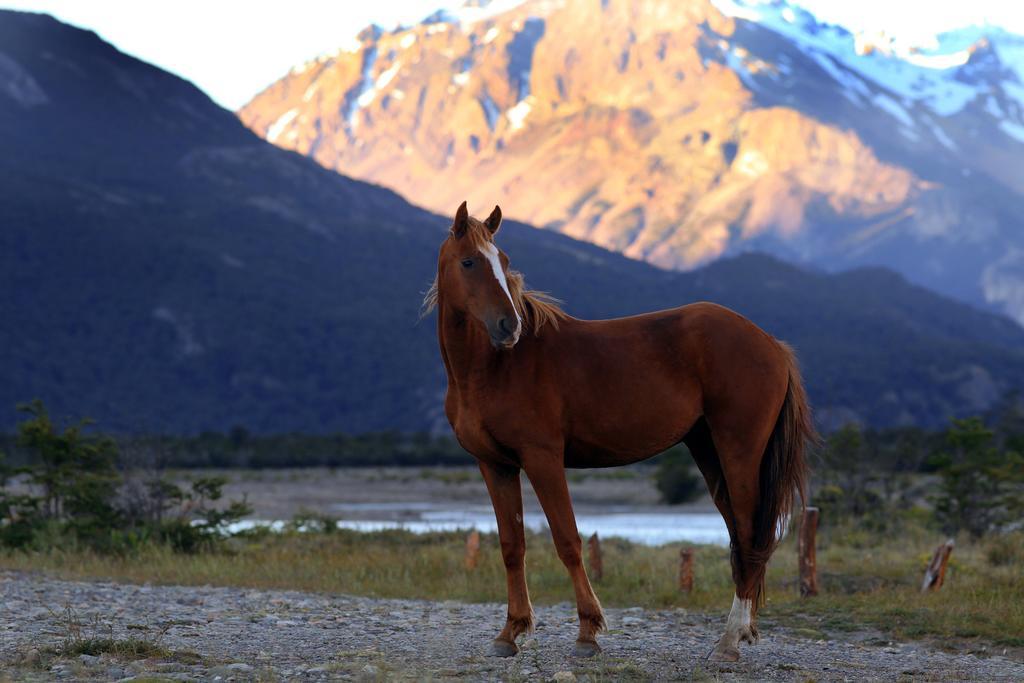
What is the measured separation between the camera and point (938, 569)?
43.1 feet

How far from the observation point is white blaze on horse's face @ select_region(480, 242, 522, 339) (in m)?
7.91

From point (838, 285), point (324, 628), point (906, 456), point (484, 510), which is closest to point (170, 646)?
point (324, 628)

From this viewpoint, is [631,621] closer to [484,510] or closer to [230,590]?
[230,590]

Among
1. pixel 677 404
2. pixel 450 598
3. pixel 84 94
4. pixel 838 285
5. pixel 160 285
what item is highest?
pixel 84 94

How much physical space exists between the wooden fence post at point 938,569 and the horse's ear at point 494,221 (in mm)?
7149

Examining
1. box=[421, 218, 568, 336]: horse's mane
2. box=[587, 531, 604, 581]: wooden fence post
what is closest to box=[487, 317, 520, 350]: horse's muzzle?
box=[421, 218, 568, 336]: horse's mane

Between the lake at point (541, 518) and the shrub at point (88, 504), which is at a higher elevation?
the shrub at point (88, 504)

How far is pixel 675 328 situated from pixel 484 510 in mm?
40681

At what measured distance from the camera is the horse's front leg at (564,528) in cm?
816

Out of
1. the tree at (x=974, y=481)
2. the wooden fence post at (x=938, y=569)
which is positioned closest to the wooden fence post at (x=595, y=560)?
the wooden fence post at (x=938, y=569)

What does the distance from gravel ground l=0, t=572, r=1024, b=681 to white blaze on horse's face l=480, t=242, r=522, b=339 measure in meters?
2.23

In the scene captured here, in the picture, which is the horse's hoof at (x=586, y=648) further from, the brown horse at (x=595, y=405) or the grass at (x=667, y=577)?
the grass at (x=667, y=577)

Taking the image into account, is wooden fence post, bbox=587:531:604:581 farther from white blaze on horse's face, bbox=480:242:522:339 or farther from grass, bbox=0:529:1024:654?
white blaze on horse's face, bbox=480:242:522:339

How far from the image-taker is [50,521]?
17.8 meters
